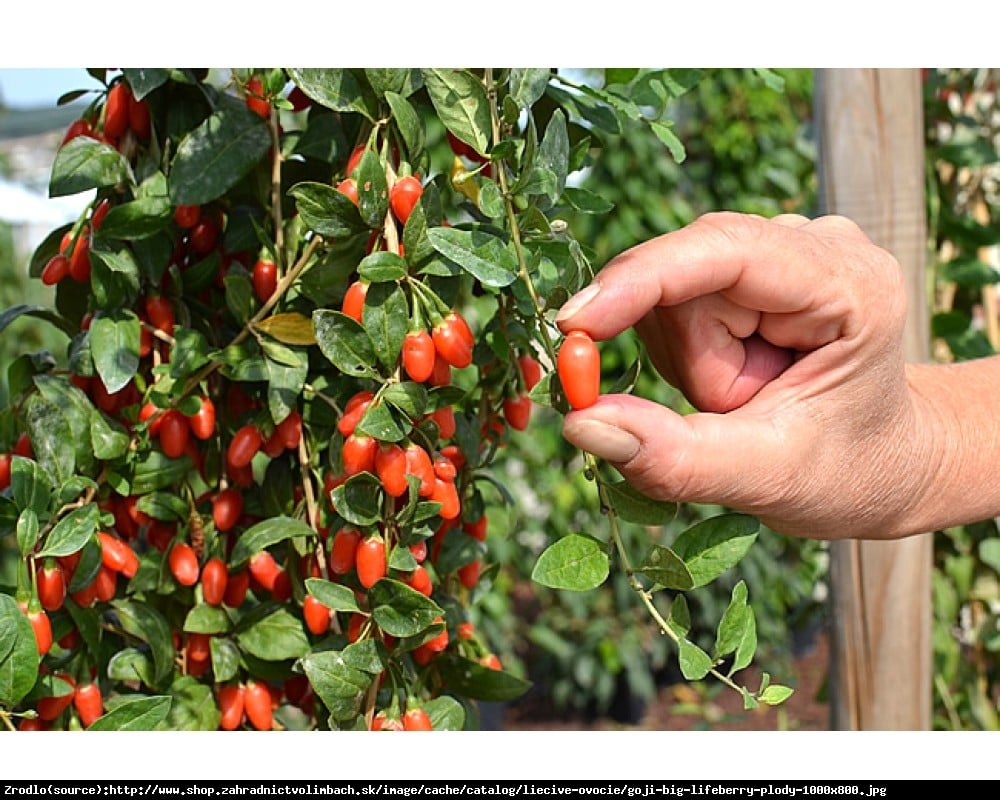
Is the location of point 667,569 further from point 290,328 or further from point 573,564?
point 290,328

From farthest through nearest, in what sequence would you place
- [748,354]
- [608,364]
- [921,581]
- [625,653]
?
[625,653] < [608,364] < [921,581] < [748,354]

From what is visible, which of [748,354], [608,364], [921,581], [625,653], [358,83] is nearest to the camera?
[358,83]

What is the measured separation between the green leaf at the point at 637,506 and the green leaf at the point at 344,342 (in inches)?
6.3

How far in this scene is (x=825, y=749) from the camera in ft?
2.53

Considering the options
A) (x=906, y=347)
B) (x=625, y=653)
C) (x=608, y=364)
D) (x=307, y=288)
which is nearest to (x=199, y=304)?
(x=307, y=288)

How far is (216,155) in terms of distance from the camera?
681 mm

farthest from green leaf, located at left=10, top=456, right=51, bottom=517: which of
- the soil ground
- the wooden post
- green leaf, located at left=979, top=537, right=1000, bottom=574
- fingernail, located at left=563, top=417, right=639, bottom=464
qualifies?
the soil ground

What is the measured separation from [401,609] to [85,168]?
0.33 m

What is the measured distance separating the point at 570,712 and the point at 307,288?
266cm

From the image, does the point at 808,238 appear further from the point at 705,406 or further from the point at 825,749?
the point at 825,749

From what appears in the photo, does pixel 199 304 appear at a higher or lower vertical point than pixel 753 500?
higher

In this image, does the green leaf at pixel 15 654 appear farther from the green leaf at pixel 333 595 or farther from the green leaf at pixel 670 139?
the green leaf at pixel 670 139

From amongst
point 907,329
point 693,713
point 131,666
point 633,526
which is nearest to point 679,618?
point 131,666

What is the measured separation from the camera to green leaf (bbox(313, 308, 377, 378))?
589 millimetres
